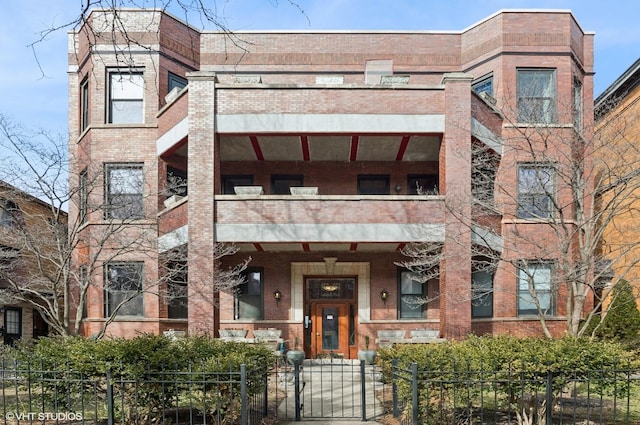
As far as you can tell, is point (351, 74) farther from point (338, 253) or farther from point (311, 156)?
point (338, 253)

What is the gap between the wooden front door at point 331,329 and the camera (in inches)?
803

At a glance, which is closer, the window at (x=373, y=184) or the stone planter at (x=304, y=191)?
the stone planter at (x=304, y=191)

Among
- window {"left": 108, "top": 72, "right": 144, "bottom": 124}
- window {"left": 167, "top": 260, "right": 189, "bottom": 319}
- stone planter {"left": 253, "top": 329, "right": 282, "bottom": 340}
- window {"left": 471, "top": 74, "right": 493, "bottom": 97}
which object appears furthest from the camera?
window {"left": 471, "top": 74, "right": 493, "bottom": 97}

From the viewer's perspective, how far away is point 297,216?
16.6 m

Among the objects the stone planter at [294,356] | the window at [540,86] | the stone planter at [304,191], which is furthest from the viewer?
the window at [540,86]

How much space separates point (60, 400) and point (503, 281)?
13.8m

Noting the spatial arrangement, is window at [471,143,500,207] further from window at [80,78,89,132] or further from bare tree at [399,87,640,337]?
window at [80,78,89,132]

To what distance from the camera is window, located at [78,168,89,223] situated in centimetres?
1502

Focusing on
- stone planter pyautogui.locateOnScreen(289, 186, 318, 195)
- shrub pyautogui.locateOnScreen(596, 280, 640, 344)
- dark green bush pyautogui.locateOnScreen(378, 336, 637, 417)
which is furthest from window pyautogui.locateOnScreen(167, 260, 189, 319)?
shrub pyautogui.locateOnScreen(596, 280, 640, 344)

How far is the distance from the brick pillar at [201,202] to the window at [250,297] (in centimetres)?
367

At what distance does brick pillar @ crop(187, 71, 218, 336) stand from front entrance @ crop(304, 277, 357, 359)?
15.8 feet

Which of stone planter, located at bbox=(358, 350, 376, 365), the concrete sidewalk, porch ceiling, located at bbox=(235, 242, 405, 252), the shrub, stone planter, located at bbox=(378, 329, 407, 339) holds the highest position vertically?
porch ceiling, located at bbox=(235, 242, 405, 252)

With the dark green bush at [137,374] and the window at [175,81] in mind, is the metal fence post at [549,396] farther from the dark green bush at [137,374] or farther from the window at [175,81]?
the window at [175,81]

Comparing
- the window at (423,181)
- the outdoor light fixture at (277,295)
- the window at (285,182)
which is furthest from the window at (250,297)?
the window at (423,181)
